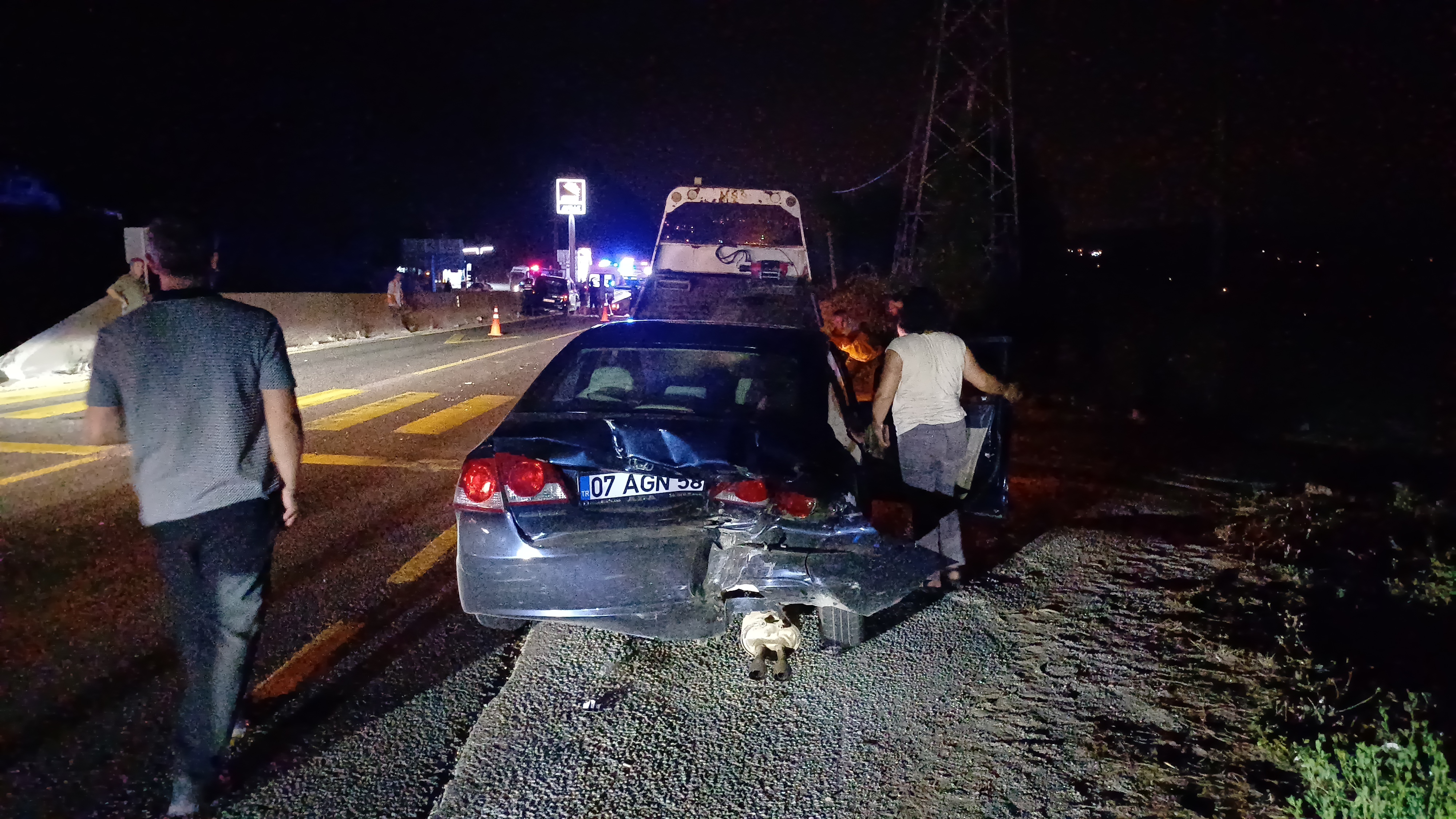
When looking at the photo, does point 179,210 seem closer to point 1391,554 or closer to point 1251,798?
point 1251,798

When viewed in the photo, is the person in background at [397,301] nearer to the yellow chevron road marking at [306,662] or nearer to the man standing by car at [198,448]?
the yellow chevron road marking at [306,662]

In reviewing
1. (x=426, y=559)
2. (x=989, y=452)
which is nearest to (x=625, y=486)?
(x=426, y=559)

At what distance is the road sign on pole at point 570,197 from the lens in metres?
46.3

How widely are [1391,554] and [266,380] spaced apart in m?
6.94

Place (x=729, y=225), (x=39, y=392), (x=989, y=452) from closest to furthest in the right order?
(x=989, y=452) < (x=39, y=392) < (x=729, y=225)

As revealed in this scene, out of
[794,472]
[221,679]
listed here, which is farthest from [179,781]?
[794,472]

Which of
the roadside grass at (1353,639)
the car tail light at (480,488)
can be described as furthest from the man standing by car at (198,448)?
the roadside grass at (1353,639)

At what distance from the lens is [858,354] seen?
36.9 ft

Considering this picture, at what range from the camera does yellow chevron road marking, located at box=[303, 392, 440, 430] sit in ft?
34.7

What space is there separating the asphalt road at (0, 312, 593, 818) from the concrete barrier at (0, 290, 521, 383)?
142 cm

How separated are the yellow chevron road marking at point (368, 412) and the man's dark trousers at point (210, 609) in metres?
7.60

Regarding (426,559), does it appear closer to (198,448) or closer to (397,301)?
(198,448)

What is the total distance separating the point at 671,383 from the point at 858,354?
634 centimetres

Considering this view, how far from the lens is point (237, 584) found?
3156 mm
